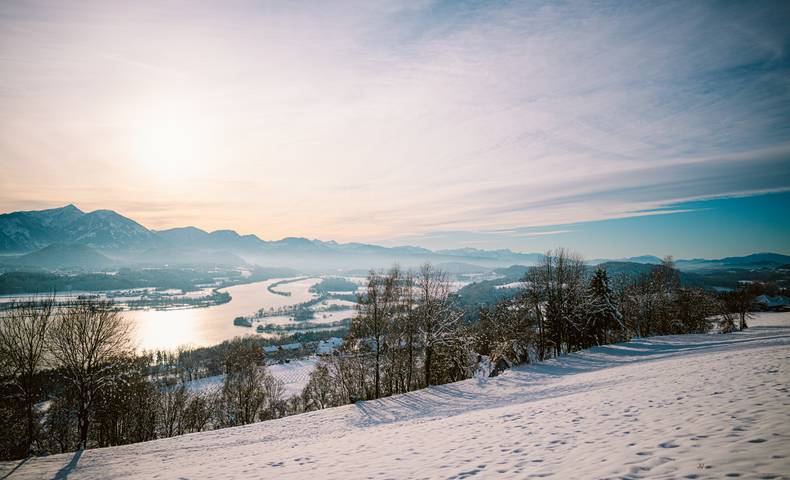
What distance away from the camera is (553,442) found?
8359 millimetres

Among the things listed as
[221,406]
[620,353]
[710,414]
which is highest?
[710,414]

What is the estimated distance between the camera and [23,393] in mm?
20781

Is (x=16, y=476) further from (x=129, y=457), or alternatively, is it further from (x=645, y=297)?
(x=645, y=297)

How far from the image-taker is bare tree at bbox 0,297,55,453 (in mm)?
20984

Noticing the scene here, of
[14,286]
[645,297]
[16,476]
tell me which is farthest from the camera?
[14,286]

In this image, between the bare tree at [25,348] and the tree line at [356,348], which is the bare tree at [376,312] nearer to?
the tree line at [356,348]

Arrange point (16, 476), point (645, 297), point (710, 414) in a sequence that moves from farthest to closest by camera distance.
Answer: point (645, 297) → point (16, 476) → point (710, 414)

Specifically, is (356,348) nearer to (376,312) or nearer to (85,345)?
(376,312)

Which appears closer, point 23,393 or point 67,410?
point 23,393

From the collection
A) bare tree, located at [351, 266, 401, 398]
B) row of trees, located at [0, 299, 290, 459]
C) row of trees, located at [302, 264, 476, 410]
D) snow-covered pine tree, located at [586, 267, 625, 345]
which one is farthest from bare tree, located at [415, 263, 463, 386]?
row of trees, located at [0, 299, 290, 459]

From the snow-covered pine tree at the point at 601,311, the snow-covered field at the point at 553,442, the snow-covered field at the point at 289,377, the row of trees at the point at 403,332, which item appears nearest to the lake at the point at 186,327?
the snow-covered field at the point at 289,377

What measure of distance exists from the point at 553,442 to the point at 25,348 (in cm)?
3353

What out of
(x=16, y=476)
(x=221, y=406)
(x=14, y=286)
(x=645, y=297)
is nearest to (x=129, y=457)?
(x=16, y=476)

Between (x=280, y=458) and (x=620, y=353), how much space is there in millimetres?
31166
